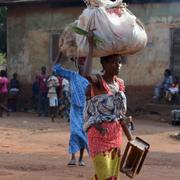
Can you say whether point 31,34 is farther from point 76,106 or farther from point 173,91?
point 76,106

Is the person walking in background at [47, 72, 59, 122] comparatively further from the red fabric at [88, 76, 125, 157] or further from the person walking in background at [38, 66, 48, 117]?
the red fabric at [88, 76, 125, 157]

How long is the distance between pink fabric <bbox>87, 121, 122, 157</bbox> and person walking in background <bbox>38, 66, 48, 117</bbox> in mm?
15200

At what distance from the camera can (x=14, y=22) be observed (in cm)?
2280

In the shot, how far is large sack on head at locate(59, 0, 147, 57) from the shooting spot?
203 inches

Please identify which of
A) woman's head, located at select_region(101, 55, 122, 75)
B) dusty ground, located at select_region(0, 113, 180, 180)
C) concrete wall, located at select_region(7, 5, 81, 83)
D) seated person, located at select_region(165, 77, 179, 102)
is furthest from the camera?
concrete wall, located at select_region(7, 5, 81, 83)

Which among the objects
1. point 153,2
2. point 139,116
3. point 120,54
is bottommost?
point 139,116

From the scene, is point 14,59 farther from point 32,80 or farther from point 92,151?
point 92,151

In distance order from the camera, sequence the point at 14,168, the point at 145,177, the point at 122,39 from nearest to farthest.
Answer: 1. the point at 122,39
2. the point at 145,177
3. the point at 14,168

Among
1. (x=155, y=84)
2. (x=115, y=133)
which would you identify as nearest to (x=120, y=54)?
(x=115, y=133)

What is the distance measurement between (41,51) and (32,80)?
1.20 meters

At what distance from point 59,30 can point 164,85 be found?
4901 millimetres

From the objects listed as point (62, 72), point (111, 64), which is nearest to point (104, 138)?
point (111, 64)

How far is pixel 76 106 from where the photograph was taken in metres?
8.59

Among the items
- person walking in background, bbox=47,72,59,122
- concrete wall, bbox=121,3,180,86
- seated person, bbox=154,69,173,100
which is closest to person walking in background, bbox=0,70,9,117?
person walking in background, bbox=47,72,59,122
